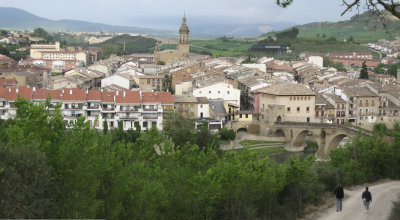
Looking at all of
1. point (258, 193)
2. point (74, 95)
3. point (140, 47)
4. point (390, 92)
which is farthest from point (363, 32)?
point (258, 193)

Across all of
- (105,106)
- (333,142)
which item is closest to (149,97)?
(105,106)

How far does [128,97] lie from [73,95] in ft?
12.0

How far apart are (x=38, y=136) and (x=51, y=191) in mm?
1371

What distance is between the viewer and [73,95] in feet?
118

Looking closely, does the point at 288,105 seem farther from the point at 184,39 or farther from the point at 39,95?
the point at 184,39

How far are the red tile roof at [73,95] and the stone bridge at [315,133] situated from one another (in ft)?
44.0

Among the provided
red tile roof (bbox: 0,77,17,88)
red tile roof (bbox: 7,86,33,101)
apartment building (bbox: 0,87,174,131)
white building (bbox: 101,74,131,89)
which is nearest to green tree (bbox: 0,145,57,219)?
apartment building (bbox: 0,87,174,131)

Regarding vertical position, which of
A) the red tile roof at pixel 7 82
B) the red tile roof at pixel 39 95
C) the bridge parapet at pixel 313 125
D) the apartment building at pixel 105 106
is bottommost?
the bridge parapet at pixel 313 125

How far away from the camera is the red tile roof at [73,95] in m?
35.7

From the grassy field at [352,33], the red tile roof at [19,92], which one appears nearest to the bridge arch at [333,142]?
the red tile roof at [19,92]

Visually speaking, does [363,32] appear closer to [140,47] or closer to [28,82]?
[140,47]

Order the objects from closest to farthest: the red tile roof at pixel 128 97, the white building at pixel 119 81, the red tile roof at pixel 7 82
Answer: the red tile roof at pixel 128 97, the red tile roof at pixel 7 82, the white building at pixel 119 81

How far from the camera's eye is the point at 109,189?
13.5m

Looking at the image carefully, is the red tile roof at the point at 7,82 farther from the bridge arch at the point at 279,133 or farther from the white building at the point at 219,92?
the bridge arch at the point at 279,133
